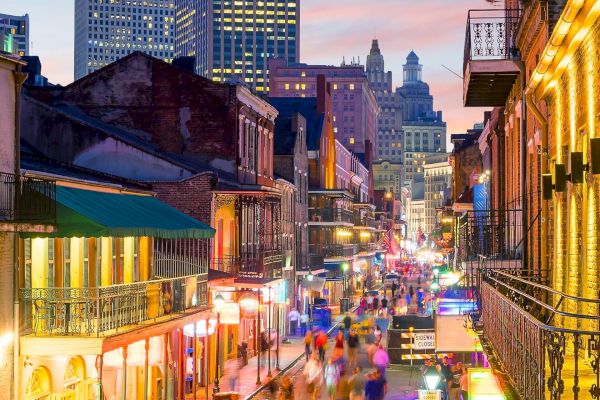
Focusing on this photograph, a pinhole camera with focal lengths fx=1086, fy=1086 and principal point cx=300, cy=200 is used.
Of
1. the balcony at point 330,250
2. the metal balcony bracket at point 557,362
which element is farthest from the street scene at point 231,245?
the balcony at point 330,250

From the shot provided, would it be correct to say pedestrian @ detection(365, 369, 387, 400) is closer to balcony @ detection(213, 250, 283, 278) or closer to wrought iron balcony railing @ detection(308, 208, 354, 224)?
balcony @ detection(213, 250, 283, 278)

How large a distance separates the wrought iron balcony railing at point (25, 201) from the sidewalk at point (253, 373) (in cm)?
1333

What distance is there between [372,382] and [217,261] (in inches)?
578

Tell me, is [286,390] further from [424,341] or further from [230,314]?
[424,341]

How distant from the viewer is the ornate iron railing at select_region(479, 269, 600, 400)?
9.43 m

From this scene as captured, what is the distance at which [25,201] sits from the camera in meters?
20.8

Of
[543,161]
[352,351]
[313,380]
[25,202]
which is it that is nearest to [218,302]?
[352,351]

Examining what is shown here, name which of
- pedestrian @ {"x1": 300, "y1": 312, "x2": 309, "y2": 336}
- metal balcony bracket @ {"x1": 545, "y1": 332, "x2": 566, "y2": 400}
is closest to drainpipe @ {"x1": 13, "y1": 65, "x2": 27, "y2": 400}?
metal balcony bracket @ {"x1": 545, "y1": 332, "x2": 566, "y2": 400}

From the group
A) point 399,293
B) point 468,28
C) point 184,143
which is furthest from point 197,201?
point 399,293

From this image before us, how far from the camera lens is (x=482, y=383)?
14383 mm

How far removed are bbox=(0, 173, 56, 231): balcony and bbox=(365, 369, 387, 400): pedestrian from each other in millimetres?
9860

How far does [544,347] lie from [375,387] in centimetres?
1721

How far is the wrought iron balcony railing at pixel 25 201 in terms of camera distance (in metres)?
20.3

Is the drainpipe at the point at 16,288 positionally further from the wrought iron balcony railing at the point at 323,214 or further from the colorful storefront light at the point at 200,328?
the wrought iron balcony railing at the point at 323,214
